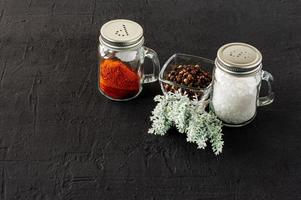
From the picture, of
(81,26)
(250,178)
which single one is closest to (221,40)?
(81,26)

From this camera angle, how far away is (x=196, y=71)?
1205mm

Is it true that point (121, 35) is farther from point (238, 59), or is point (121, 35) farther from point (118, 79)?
point (238, 59)

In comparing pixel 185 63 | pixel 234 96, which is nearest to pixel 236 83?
pixel 234 96

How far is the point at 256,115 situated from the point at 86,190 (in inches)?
17.4

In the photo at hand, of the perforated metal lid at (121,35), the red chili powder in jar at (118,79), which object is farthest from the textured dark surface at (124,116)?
the perforated metal lid at (121,35)

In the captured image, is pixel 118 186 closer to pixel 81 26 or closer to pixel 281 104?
Result: pixel 281 104

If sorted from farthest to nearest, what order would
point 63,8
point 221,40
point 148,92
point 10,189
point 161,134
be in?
point 63,8 < point 221,40 < point 148,92 < point 161,134 < point 10,189

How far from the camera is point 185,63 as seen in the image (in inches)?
51.0

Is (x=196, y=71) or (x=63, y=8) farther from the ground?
(x=196, y=71)

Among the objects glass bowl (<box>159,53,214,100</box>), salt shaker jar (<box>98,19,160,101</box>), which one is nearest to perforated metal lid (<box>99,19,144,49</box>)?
salt shaker jar (<box>98,19,160,101</box>)

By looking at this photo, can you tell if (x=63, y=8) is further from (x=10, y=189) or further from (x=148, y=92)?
(x=10, y=189)

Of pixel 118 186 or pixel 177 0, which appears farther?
pixel 177 0

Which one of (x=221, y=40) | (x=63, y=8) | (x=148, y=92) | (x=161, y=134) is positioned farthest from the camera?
(x=63, y=8)

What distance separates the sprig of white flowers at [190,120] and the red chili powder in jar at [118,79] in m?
0.11
